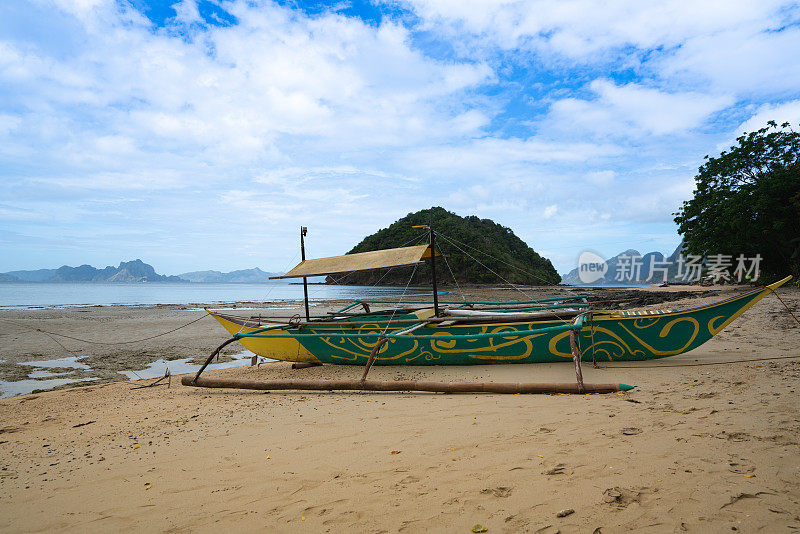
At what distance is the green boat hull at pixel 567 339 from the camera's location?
697 cm

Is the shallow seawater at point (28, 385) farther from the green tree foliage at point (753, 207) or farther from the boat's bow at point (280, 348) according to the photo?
the green tree foliage at point (753, 207)

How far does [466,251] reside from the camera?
53.7 m

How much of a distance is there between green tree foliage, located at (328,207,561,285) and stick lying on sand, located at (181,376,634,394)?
42189 mm

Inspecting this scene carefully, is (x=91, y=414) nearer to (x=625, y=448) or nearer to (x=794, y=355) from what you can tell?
(x=625, y=448)

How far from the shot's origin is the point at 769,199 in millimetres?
20469

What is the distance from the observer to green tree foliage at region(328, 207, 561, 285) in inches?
2119

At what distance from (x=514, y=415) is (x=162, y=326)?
59.2 ft

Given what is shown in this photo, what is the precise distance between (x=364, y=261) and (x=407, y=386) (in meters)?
4.53

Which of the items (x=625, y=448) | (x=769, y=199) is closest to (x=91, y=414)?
(x=625, y=448)

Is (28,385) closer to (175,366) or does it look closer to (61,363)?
(61,363)

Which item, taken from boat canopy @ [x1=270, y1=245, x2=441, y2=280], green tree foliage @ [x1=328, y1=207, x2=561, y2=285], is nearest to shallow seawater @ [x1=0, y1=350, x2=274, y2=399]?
boat canopy @ [x1=270, y1=245, x2=441, y2=280]

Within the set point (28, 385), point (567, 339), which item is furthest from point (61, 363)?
point (567, 339)

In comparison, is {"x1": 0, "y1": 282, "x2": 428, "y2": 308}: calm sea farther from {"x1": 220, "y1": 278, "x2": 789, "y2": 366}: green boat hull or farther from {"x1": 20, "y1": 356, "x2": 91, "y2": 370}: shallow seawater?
{"x1": 220, "y1": 278, "x2": 789, "y2": 366}: green boat hull

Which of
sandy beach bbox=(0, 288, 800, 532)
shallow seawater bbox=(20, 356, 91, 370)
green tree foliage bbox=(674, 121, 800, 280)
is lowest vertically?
shallow seawater bbox=(20, 356, 91, 370)
